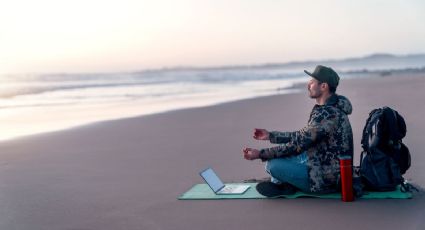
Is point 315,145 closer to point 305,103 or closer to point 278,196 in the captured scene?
point 278,196

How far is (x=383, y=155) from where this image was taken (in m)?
6.25

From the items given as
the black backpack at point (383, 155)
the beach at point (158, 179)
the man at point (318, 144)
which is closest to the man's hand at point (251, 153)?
the man at point (318, 144)

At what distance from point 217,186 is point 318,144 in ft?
4.07

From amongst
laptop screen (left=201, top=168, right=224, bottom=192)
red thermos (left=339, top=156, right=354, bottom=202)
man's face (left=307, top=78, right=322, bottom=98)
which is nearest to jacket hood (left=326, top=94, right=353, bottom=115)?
man's face (left=307, top=78, right=322, bottom=98)

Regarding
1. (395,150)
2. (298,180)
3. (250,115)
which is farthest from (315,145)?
(250,115)

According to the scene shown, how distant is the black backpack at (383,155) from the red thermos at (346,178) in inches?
16.5

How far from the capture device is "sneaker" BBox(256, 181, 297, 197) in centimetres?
636

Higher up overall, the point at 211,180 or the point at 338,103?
the point at 338,103

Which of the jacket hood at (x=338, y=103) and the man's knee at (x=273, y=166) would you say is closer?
the jacket hood at (x=338, y=103)

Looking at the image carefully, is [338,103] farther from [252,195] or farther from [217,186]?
[217,186]

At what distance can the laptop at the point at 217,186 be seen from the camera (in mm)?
6570

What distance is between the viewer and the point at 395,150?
20.7 ft

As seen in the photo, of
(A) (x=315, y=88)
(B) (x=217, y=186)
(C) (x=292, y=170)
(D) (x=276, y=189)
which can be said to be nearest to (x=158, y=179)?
(B) (x=217, y=186)

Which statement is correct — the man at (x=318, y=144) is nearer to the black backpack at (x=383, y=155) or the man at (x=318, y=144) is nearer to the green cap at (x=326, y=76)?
the green cap at (x=326, y=76)
